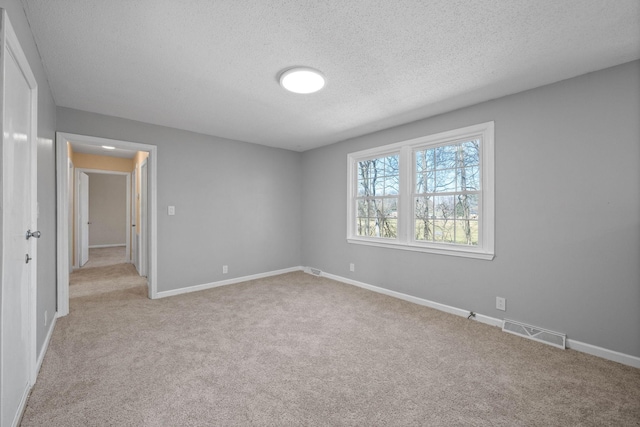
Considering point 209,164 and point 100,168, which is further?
point 100,168

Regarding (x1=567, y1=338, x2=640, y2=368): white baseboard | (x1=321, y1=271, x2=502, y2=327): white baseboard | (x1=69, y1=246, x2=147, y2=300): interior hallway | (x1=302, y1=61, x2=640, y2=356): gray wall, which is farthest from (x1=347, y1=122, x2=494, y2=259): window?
(x1=69, y1=246, x2=147, y2=300): interior hallway

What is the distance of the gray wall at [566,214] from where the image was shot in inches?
85.6

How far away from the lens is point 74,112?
324cm

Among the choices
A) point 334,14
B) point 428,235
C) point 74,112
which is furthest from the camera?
point 428,235

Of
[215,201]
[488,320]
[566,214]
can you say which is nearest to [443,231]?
[488,320]

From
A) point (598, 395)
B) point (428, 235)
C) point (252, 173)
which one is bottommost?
point (598, 395)

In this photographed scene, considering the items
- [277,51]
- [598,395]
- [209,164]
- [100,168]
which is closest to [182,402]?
[277,51]

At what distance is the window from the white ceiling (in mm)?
539

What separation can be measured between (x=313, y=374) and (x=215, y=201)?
3.20 metres

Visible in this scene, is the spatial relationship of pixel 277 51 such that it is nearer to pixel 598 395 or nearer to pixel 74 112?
pixel 74 112

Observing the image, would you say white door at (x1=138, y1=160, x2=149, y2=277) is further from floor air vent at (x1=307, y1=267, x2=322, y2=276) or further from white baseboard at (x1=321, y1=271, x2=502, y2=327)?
white baseboard at (x1=321, y1=271, x2=502, y2=327)

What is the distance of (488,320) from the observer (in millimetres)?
2900

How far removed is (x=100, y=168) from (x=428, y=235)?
6.97m

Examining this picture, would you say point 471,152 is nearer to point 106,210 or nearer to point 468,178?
point 468,178
